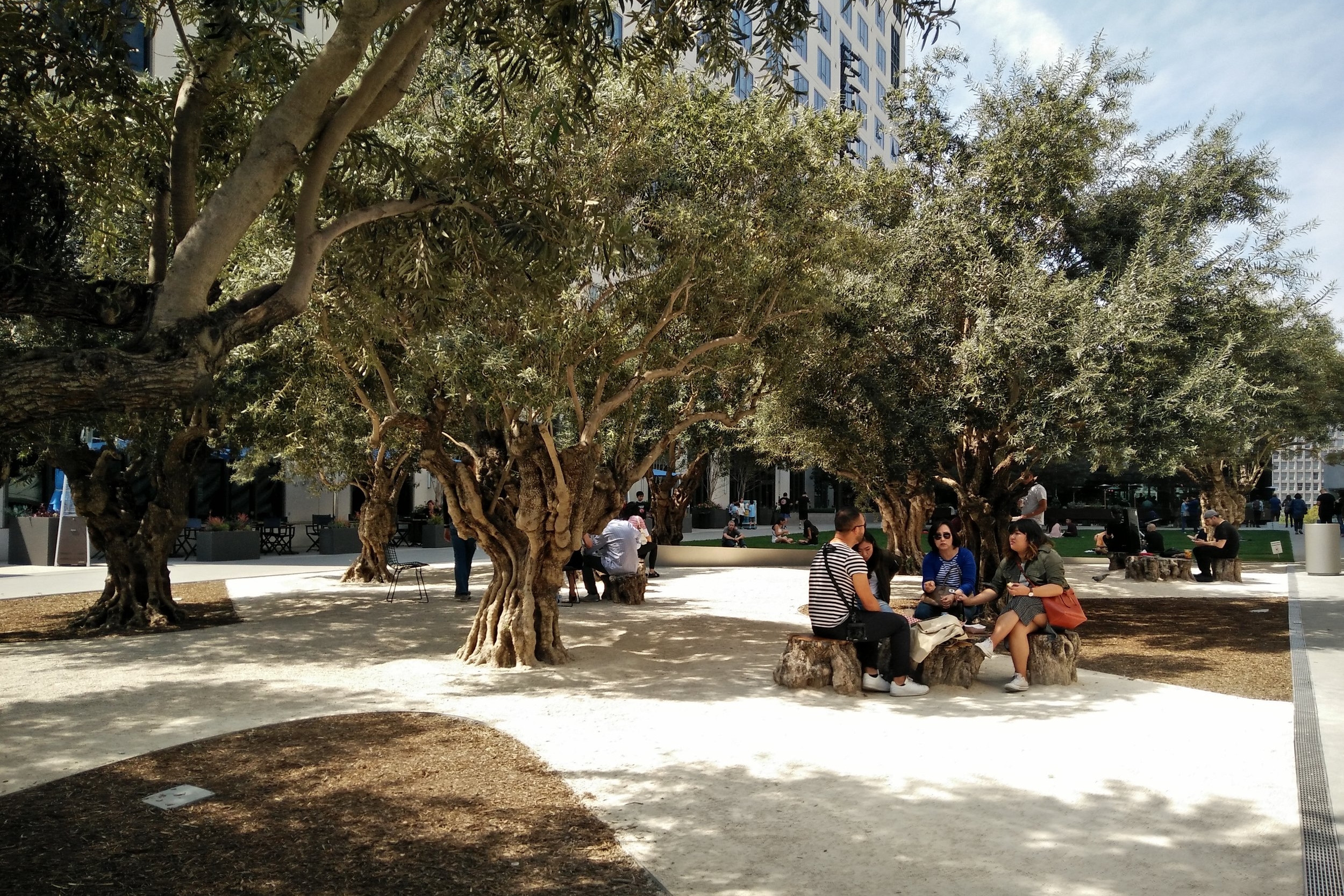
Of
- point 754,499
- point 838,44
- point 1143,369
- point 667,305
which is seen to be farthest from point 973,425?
point 838,44

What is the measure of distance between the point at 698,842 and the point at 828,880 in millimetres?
720

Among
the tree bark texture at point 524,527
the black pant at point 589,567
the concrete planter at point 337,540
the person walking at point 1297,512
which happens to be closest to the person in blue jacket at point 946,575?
the tree bark texture at point 524,527

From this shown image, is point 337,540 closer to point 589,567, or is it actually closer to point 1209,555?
point 589,567

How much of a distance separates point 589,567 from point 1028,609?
8.34 metres

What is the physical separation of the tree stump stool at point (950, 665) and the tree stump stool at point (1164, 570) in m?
A: 11.9

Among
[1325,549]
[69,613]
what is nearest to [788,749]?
[69,613]

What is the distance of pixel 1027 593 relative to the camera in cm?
837

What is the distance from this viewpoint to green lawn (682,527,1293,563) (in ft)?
83.4

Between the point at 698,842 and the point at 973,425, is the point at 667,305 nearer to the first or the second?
the point at 973,425

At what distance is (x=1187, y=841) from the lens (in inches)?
185

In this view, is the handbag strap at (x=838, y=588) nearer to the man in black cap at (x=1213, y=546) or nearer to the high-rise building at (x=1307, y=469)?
the man in black cap at (x=1213, y=546)

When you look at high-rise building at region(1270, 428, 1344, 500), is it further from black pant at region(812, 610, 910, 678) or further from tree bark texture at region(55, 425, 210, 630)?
tree bark texture at region(55, 425, 210, 630)

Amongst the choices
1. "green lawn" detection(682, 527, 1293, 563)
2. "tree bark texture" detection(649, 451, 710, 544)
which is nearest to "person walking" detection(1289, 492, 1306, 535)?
"green lawn" detection(682, 527, 1293, 563)

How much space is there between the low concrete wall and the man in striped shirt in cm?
1409
